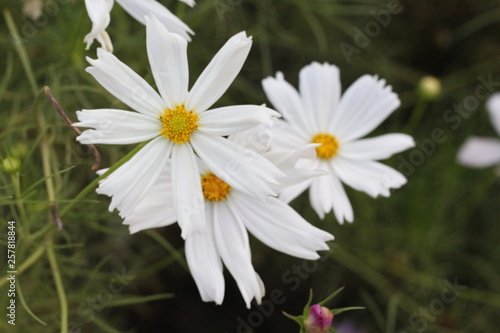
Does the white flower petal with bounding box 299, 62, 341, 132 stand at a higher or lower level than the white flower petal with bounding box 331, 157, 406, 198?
higher

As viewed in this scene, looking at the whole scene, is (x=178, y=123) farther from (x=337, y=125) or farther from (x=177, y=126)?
(x=337, y=125)

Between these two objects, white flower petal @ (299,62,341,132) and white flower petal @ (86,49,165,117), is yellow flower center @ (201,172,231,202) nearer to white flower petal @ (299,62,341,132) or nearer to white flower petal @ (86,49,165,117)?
white flower petal @ (86,49,165,117)

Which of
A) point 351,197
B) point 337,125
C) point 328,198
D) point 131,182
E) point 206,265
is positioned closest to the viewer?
point 131,182

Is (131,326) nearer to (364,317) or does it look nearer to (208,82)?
(364,317)

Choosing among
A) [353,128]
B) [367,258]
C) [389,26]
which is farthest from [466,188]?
[353,128]

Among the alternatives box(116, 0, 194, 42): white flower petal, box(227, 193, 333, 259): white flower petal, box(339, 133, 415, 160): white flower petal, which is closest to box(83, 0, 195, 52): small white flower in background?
box(116, 0, 194, 42): white flower petal

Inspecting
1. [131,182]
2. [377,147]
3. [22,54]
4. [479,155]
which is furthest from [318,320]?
[479,155]
